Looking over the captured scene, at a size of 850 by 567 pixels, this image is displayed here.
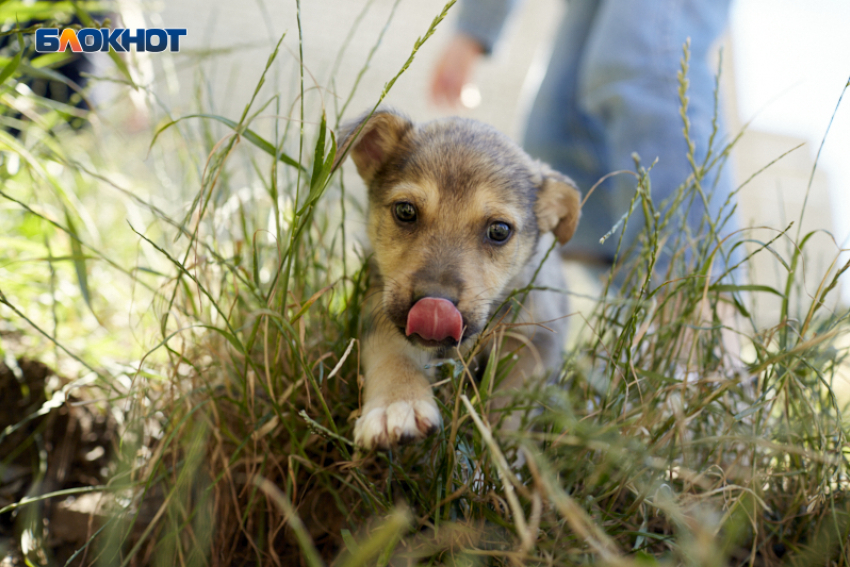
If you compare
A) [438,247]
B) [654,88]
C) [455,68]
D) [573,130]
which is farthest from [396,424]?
[573,130]

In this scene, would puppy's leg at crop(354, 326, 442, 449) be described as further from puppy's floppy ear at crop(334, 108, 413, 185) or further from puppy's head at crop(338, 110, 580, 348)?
puppy's floppy ear at crop(334, 108, 413, 185)

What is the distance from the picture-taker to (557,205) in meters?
2.26

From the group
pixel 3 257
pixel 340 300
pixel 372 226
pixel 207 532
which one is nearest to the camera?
pixel 207 532

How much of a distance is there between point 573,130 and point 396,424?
3.19m

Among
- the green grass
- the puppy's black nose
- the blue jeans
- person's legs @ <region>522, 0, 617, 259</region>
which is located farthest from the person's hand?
the puppy's black nose

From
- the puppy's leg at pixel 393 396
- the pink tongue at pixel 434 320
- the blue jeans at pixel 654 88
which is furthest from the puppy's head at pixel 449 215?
the blue jeans at pixel 654 88

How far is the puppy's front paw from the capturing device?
1.43 m

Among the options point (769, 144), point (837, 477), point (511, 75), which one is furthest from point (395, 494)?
point (511, 75)

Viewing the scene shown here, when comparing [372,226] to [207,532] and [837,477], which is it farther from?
[837,477]

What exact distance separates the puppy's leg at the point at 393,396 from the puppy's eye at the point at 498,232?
55 cm

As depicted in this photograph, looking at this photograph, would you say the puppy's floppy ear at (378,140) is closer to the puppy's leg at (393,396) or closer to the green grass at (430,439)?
the green grass at (430,439)

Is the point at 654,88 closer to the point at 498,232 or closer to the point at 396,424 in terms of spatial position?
the point at 498,232

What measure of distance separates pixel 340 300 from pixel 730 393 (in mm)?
1658

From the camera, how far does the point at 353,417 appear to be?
1585 millimetres
